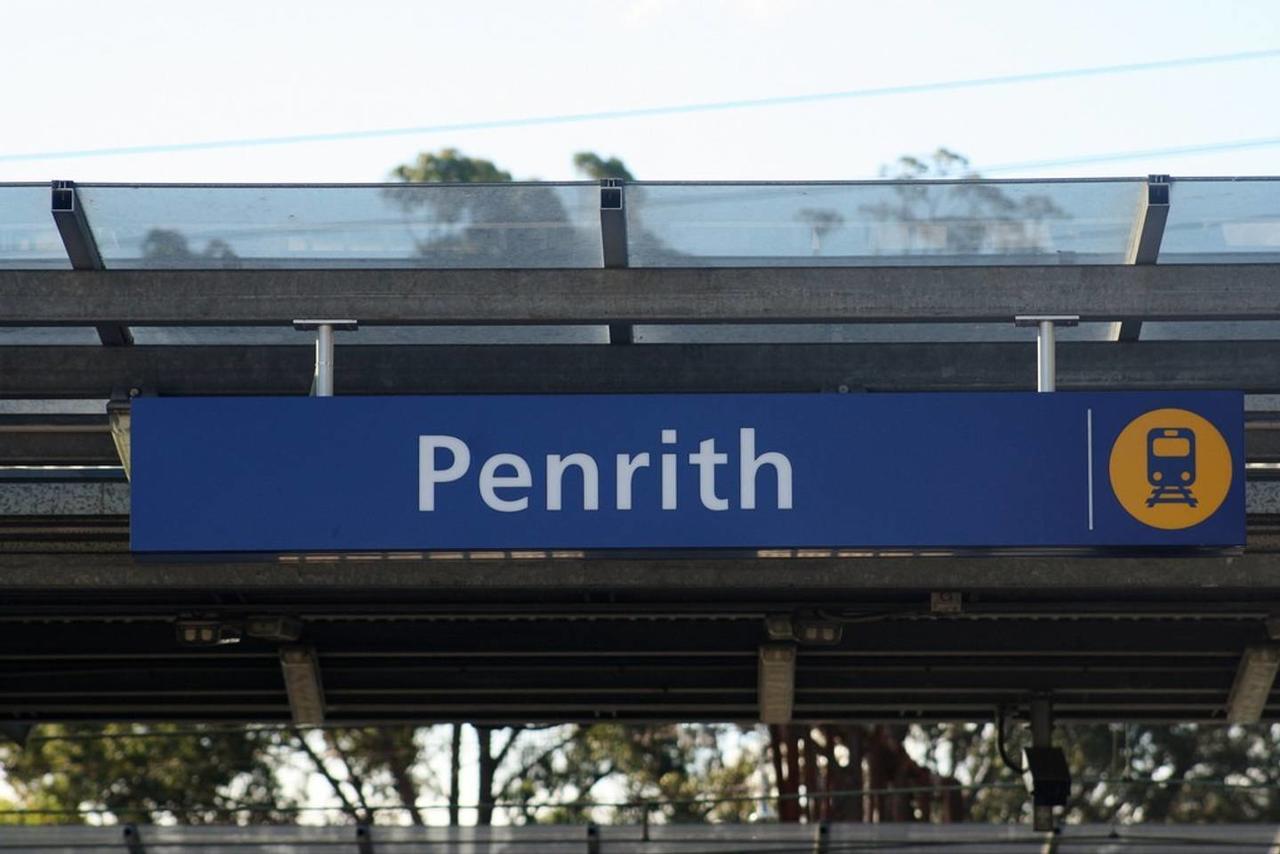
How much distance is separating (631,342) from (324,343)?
144 centimetres

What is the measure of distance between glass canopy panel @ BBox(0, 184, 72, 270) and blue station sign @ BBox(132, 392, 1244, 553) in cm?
104

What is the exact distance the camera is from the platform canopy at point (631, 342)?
7871 millimetres

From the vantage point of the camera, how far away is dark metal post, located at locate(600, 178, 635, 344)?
777 cm

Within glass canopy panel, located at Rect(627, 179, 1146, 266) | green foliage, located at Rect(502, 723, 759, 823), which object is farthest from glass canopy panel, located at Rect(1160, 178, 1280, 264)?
green foliage, located at Rect(502, 723, 759, 823)

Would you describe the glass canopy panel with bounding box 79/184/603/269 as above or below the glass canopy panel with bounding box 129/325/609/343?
above

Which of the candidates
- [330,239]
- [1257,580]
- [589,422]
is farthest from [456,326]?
[1257,580]

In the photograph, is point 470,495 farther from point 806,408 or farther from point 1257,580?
point 1257,580

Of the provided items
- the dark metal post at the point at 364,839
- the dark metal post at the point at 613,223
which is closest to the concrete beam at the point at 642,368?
the dark metal post at the point at 613,223

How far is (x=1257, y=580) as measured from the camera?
8961mm

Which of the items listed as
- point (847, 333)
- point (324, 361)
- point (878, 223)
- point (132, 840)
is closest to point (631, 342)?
point (847, 333)

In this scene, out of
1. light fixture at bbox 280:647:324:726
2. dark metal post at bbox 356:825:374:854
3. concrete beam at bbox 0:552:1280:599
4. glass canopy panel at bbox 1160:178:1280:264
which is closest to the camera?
glass canopy panel at bbox 1160:178:1280:264

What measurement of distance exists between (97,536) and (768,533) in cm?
369

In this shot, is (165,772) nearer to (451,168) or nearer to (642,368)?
(451,168)

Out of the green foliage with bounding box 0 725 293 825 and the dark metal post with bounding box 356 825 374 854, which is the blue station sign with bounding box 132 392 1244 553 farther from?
the green foliage with bounding box 0 725 293 825
